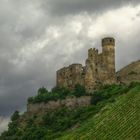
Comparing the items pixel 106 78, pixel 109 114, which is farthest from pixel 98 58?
pixel 109 114

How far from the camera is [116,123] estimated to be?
67750mm

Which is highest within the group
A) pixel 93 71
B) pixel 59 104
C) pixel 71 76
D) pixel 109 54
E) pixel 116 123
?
pixel 109 54

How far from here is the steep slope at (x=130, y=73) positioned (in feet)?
329

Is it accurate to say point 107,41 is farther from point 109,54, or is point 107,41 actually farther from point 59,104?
point 59,104

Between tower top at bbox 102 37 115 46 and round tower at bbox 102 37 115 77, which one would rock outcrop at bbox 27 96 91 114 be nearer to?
round tower at bbox 102 37 115 77

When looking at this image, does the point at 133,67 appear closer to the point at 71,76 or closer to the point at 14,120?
the point at 71,76

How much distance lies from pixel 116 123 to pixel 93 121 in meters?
5.85

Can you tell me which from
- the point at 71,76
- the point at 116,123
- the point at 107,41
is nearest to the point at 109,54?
the point at 107,41

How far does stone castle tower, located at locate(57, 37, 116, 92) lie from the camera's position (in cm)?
9588

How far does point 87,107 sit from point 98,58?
1225 centimetres

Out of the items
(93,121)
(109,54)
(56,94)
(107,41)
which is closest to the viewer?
(93,121)

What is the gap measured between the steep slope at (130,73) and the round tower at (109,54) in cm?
325

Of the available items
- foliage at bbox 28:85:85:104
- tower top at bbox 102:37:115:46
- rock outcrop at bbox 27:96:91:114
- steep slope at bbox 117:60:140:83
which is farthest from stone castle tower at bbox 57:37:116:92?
steep slope at bbox 117:60:140:83

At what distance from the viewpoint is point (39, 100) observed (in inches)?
3878
